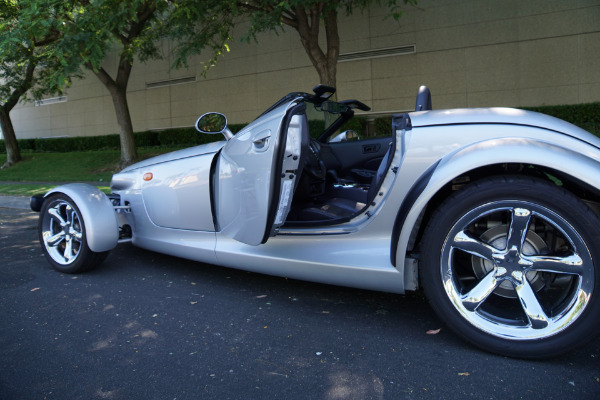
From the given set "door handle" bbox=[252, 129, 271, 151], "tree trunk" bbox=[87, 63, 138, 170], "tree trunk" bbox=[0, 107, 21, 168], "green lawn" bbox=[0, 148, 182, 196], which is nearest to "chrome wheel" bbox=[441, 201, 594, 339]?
"door handle" bbox=[252, 129, 271, 151]

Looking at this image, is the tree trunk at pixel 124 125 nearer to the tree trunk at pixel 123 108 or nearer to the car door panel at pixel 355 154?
the tree trunk at pixel 123 108

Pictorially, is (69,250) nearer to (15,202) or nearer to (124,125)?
(15,202)

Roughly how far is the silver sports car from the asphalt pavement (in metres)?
0.25

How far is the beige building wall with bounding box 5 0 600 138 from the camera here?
12.5 meters

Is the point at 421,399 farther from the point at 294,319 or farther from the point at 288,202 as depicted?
the point at 288,202

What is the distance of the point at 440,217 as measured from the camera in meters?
2.35

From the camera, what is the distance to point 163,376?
2.25 m

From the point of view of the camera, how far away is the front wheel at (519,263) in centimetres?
213

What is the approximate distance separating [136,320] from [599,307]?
8.75ft

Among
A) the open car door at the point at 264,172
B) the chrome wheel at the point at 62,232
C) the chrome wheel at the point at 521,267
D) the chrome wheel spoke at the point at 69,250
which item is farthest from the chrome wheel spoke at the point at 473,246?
the chrome wheel spoke at the point at 69,250

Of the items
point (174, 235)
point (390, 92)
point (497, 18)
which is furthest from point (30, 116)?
point (174, 235)

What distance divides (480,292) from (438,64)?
43.2 ft

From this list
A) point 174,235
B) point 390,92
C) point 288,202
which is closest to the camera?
point 288,202

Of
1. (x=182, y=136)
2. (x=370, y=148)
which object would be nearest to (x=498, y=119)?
(x=370, y=148)
